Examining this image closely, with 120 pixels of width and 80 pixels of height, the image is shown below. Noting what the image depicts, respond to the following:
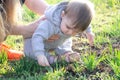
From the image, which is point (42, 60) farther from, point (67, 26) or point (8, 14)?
point (8, 14)

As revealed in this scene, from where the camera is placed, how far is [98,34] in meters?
4.32

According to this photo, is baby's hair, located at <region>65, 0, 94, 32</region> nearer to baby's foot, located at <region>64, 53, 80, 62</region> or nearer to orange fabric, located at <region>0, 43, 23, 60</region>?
baby's foot, located at <region>64, 53, 80, 62</region>

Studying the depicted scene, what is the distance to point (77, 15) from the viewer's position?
3.33 meters

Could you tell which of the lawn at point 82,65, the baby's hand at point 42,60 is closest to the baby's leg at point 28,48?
the lawn at point 82,65

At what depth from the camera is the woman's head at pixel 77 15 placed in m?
3.34

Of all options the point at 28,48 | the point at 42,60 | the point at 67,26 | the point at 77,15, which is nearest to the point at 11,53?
the point at 28,48

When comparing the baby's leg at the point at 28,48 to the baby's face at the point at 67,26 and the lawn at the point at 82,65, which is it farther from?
the baby's face at the point at 67,26

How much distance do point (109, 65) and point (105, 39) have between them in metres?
0.64

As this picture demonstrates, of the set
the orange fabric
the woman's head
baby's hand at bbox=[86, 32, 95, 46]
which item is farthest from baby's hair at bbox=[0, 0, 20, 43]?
baby's hand at bbox=[86, 32, 95, 46]

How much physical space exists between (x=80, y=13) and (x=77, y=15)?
0.03m

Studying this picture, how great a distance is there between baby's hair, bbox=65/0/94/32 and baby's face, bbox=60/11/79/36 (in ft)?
0.10

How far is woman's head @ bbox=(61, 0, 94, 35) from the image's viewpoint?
A: 131 inches

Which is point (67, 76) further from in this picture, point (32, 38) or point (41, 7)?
point (41, 7)

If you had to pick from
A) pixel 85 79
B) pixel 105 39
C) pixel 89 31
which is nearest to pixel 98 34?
pixel 105 39
